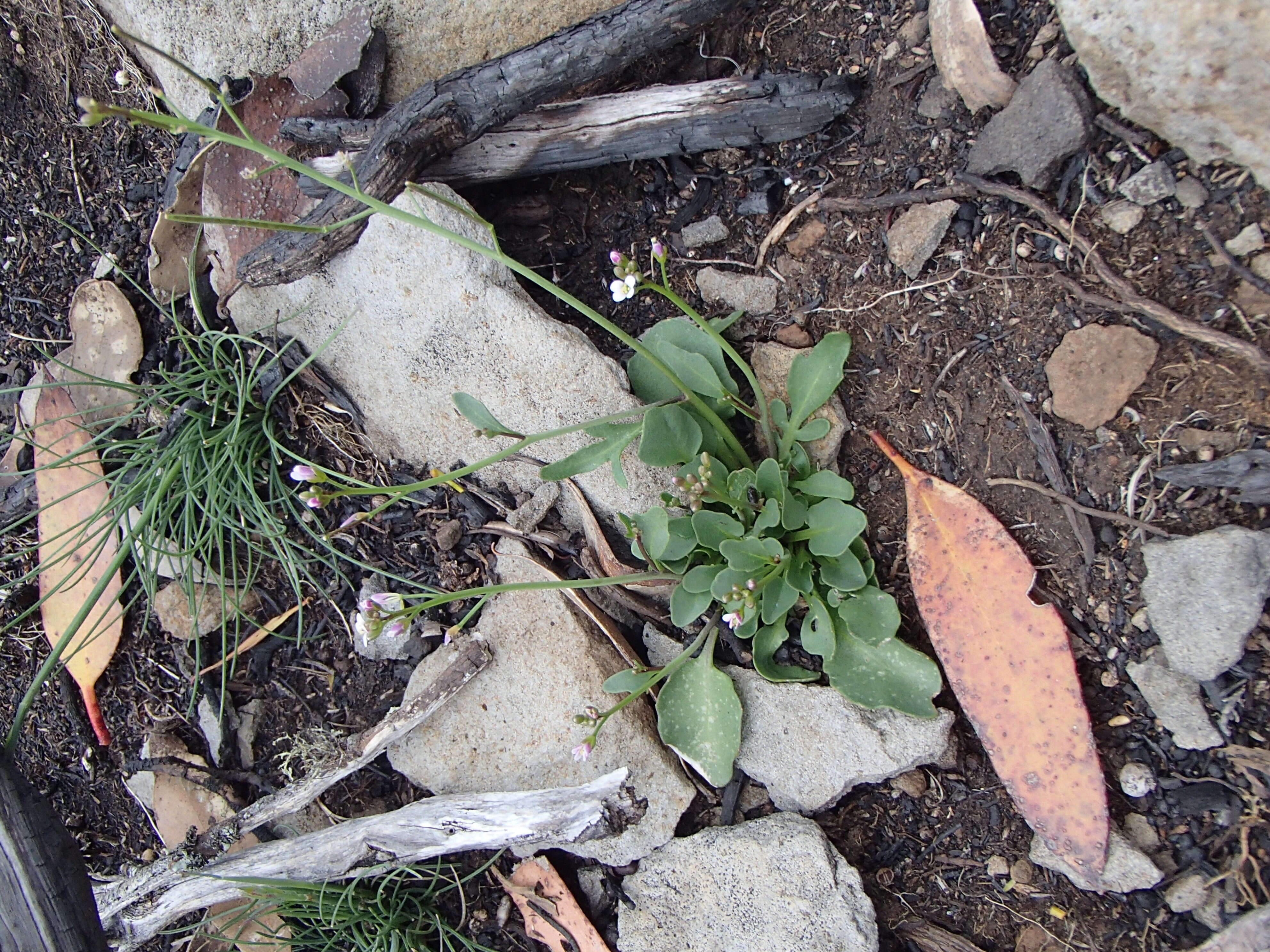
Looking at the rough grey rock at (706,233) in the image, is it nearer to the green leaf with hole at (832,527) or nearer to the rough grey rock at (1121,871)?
the green leaf with hole at (832,527)

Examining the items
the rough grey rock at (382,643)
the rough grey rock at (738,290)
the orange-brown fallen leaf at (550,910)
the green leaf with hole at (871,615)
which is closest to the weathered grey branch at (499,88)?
the rough grey rock at (738,290)

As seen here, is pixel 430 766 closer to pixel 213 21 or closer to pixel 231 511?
pixel 231 511

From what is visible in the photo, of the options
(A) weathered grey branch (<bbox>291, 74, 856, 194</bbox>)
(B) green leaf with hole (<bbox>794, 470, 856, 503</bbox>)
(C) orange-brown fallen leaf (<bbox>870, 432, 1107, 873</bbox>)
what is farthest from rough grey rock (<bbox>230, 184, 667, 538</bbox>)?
(C) orange-brown fallen leaf (<bbox>870, 432, 1107, 873</bbox>)

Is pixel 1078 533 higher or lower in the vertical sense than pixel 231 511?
lower

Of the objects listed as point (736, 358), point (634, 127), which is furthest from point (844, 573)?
point (634, 127)

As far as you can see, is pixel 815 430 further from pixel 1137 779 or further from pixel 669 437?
pixel 1137 779

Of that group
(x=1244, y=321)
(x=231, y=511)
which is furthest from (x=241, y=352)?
(x=1244, y=321)

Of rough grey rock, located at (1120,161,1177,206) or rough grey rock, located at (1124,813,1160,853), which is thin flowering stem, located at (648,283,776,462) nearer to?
rough grey rock, located at (1120,161,1177,206)

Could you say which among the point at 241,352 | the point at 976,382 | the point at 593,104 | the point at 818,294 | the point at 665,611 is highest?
the point at 593,104
